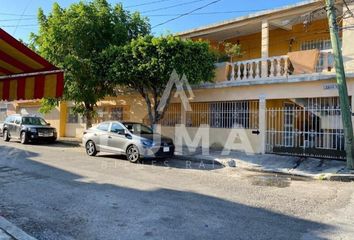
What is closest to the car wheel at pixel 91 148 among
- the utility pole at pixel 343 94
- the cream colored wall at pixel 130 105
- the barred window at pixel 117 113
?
the cream colored wall at pixel 130 105

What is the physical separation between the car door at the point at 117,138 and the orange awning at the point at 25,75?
6446 millimetres

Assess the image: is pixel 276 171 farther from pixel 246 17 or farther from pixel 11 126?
pixel 11 126

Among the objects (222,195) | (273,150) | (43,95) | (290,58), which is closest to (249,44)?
(290,58)

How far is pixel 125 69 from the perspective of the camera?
581 inches

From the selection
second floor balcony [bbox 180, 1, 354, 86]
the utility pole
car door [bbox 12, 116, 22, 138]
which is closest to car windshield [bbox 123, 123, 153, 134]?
second floor balcony [bbox 180, 1, 354, 86]

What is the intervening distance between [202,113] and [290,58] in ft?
16.5

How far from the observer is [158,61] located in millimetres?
13930

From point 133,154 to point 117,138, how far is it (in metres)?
1.03

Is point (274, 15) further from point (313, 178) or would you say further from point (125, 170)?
point (125, 170)

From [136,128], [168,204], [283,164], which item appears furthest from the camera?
[136,128]

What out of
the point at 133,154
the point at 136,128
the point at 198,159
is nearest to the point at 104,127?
the point at 136,128

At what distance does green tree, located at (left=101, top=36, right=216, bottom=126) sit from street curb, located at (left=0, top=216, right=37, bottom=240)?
9.08 meters

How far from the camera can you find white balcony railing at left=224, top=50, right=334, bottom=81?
13.1 metres

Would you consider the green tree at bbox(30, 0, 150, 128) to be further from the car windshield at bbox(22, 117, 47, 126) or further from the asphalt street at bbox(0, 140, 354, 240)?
the asphalt street at bbox(0, 140, 354, 240)
